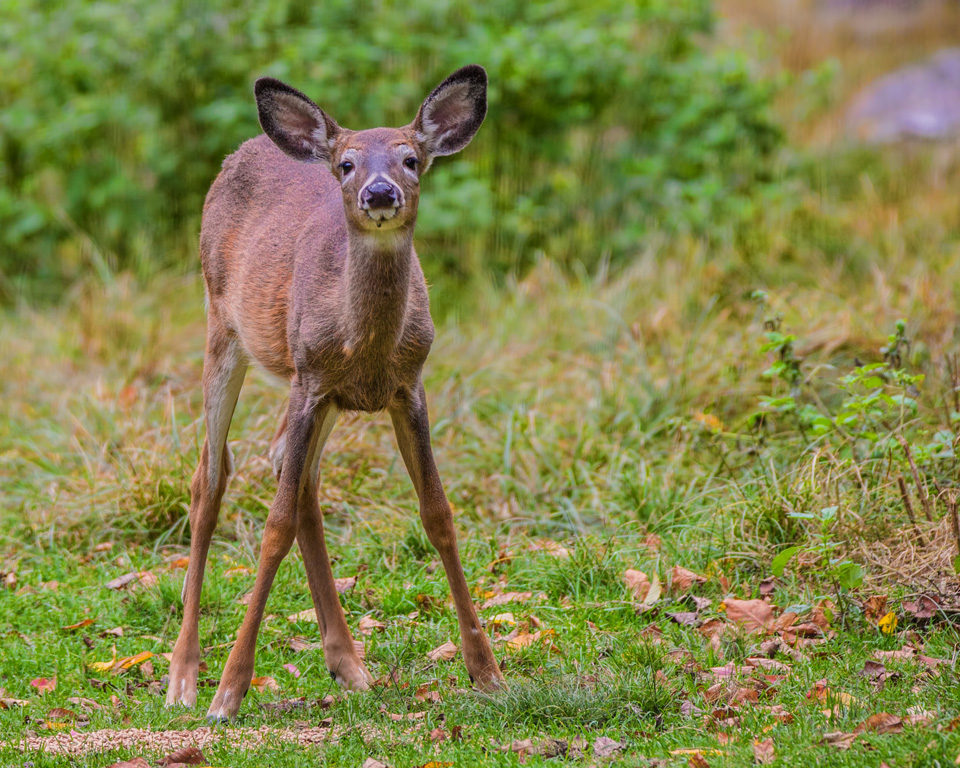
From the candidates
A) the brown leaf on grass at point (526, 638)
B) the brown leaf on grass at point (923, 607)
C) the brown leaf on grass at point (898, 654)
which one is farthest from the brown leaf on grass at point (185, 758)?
the brown leaf on grass at point (923, 607)

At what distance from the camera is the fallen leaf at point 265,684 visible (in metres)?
4.80

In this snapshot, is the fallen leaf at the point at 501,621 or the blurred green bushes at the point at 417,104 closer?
the fallen leaf at the point at 501,621

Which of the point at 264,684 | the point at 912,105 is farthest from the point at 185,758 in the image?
the point at 912,105

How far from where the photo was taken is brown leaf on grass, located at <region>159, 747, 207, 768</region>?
156 inches

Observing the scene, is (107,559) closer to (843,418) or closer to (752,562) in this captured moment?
(752,562)

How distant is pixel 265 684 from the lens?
16.0ft

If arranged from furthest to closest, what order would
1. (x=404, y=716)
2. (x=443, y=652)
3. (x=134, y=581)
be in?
(x=134, y=581) → (x=443, y=652) → (x=404, y=716)

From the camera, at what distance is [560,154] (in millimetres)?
9820

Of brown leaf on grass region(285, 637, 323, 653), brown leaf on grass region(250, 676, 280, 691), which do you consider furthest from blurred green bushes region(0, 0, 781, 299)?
brown leaf on grass region(250, 676, 280, 691)

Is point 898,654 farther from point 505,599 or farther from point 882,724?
point 505,599

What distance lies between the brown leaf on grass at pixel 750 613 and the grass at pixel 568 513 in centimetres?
9

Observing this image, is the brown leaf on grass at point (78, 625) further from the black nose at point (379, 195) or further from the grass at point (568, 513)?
the black nose at point (379, 195)

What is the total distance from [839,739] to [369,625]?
223 cm

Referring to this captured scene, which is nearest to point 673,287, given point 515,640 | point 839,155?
point 515,640
